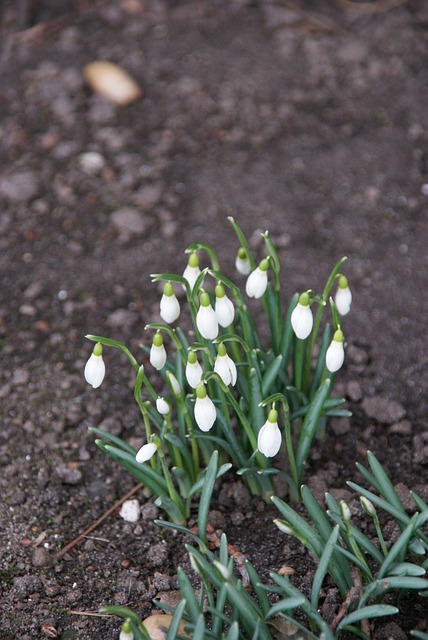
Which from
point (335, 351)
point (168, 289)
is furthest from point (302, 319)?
point (168, 289)

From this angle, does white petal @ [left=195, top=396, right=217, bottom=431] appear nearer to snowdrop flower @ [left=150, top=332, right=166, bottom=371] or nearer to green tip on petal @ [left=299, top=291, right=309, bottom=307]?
snowdrop flower @ [left=150, top=332, right=166, bottom=371]

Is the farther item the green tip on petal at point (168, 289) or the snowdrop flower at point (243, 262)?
the snowdrop flower at point (243, 262)

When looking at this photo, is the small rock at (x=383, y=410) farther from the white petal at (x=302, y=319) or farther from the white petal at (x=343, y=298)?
the white petal at (x=302, y=319)

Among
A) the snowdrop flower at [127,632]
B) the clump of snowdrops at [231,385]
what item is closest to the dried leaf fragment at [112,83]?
the clump of snowdrops at [231,385]

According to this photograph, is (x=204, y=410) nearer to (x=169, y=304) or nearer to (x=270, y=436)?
(x=270, y=436)

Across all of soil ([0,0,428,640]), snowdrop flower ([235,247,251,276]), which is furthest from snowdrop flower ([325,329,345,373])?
soil ([0,0,428,640])

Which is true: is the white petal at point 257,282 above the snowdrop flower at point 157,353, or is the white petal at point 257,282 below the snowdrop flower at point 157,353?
above
